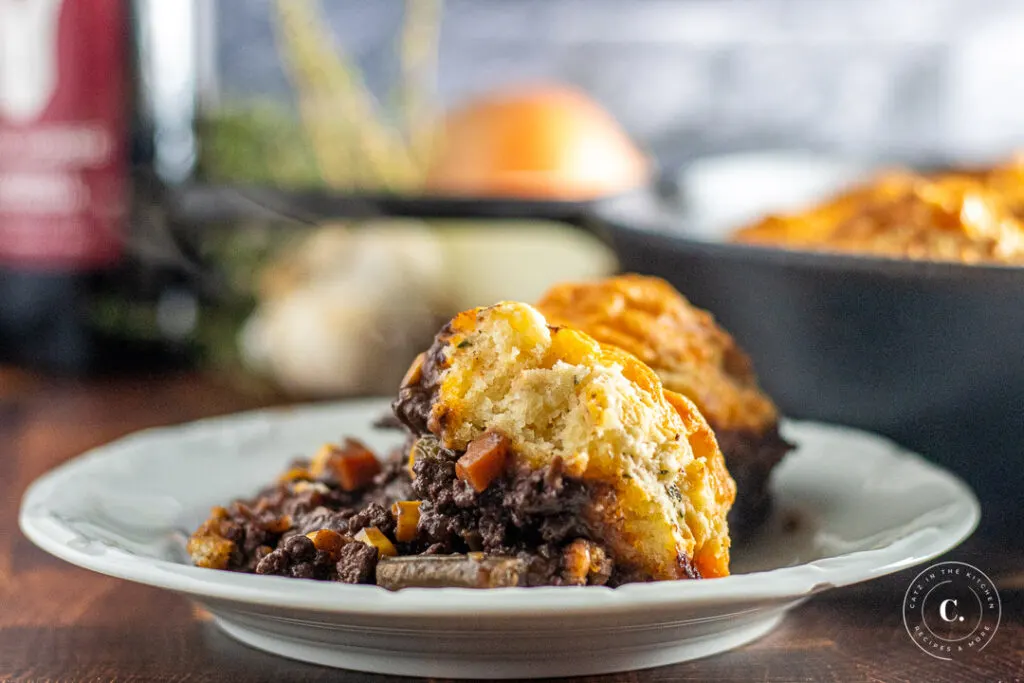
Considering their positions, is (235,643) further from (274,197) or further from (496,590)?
(274,197)

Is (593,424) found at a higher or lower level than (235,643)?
higher

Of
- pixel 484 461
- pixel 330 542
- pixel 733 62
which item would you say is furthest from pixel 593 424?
pixel 733 62

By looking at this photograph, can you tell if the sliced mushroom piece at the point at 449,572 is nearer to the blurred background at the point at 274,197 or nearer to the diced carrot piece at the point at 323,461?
the diced carrot piece at the point at 323,461

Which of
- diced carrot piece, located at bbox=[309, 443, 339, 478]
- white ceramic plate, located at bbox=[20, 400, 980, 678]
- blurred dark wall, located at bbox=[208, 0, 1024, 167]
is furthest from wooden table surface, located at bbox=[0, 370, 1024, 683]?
blurred dark wall, located at bbox=[208, 0, 1024, 167]

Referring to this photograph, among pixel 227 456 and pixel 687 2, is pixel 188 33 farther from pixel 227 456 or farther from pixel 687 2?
pixel 687 2

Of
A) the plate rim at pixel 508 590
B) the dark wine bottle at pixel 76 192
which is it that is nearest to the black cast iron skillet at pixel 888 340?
the plate rim at pixel 508 590
